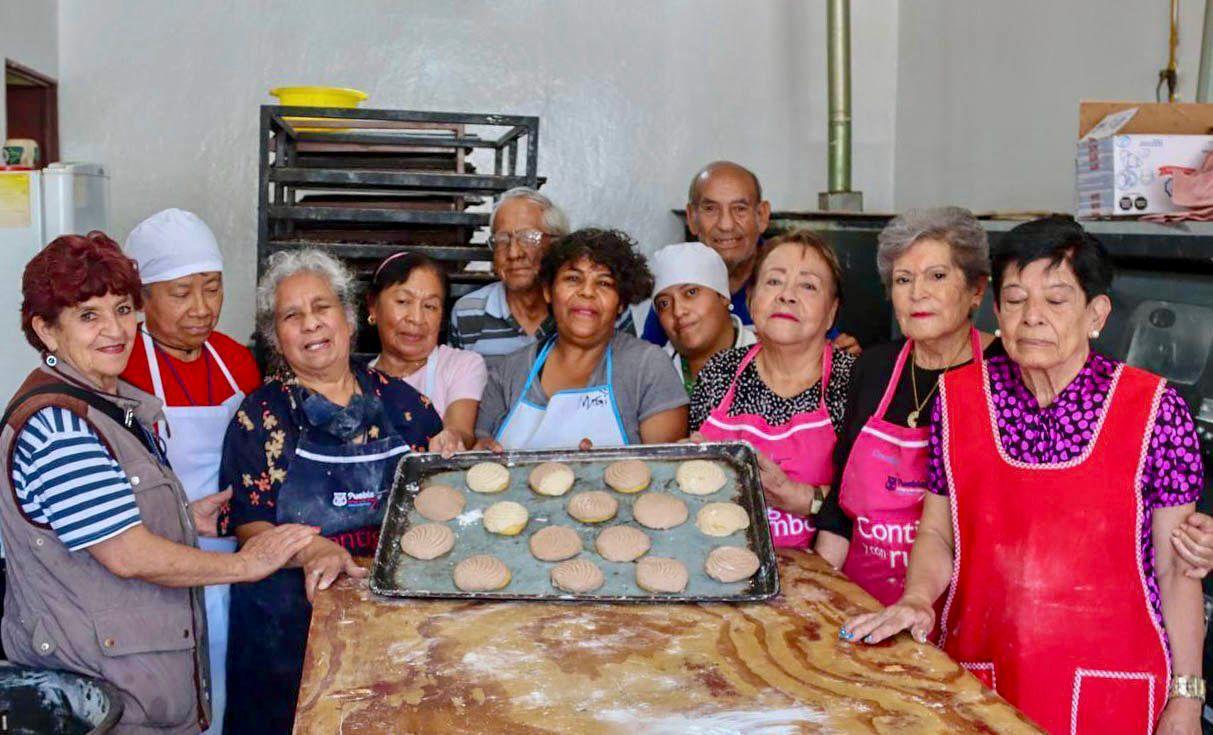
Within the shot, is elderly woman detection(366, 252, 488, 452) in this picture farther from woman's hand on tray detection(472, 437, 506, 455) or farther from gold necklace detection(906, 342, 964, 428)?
gold necklace detection(906, 342, 964, 428)

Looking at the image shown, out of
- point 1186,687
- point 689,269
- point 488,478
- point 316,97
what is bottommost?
point 1186,687

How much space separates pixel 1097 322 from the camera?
2.03 m

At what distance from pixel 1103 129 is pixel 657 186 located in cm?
344

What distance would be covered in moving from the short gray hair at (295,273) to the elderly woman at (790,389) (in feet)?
3.14

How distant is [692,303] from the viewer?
3262mm

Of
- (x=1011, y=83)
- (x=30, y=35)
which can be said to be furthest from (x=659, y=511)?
(x=30, y=35)

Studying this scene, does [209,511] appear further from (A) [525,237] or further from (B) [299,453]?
(A) [525,237]

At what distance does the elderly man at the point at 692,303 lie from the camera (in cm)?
326

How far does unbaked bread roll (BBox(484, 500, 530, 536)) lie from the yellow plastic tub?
2145mm

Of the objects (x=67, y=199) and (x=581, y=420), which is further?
(x=67, y=199)

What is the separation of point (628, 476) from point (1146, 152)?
1.50 meters

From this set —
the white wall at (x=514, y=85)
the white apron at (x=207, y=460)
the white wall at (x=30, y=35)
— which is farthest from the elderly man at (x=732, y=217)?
the white wall at (x=30, y=35)

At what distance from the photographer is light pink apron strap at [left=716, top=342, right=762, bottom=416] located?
2.72 m

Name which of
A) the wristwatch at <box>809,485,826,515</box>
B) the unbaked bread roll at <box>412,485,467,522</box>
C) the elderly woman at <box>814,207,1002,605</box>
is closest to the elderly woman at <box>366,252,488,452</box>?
the unbaked bread roll at <box>412,485,467,522</box>
